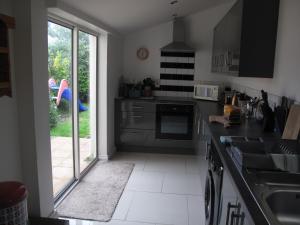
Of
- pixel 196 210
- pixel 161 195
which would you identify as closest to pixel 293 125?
pixel 196 210

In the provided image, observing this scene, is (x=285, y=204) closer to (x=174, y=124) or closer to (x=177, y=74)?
(x=174, y=124)

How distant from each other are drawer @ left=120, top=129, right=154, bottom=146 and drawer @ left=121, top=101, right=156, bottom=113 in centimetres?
36

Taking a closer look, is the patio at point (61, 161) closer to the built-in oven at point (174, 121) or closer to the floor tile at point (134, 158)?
the floor tile at point (134, 158)

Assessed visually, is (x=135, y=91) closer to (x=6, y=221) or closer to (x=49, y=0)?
(x=49, y=0)

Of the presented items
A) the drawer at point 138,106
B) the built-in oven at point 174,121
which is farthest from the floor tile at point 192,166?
the drawer at point 138,106

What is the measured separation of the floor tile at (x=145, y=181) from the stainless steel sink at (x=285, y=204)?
80.8 inches

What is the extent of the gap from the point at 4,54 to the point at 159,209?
6.59ft

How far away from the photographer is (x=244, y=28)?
245 centimetres

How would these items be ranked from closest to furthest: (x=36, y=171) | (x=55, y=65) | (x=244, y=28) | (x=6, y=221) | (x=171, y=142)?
(x=6, y=221) → (x=36, y=171) → (x=244, y=28) → (x=55, y=65) → (x=171, y=142)

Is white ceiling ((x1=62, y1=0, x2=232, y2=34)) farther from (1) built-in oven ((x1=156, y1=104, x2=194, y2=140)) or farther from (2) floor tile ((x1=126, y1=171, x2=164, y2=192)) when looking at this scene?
(2) floor tile ((x1=126, y1=171, x2=164, y2=192))

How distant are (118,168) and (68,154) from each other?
0.82 meters

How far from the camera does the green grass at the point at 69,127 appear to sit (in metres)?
2.90

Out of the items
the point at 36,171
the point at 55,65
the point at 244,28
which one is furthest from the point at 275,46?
the point at 36,171

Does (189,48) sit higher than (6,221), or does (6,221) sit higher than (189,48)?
(189,48)
